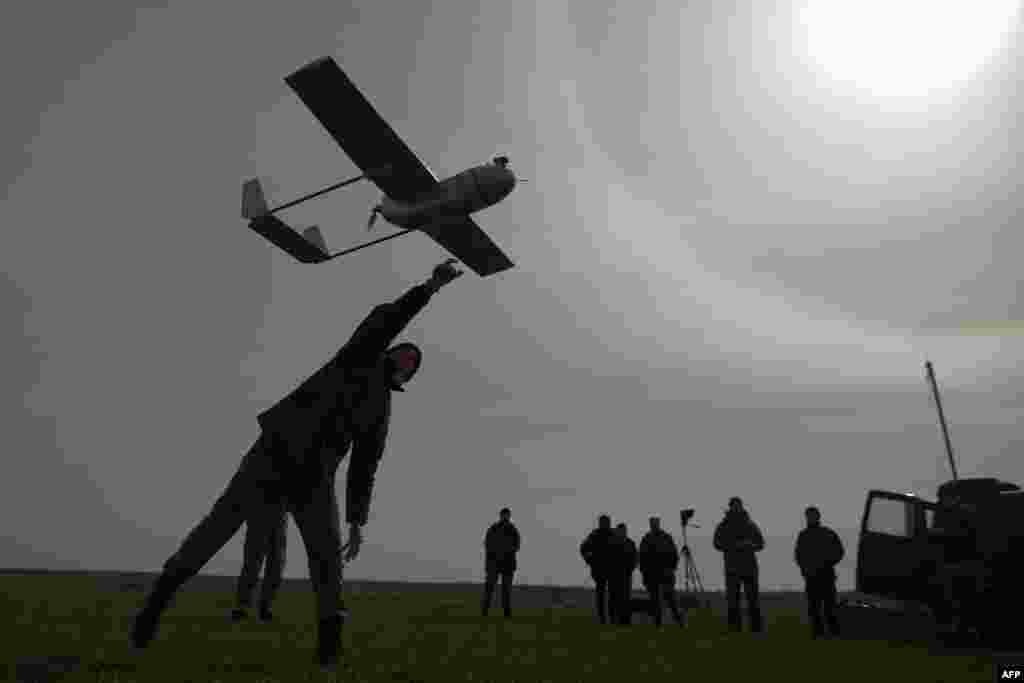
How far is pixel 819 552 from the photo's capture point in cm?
1177

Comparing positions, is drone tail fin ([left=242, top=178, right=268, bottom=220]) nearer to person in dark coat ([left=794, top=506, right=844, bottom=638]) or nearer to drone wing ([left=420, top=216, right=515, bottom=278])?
drone wing ([left=420, top=216, right=515, bottom=278])

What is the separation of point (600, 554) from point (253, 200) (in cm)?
2097

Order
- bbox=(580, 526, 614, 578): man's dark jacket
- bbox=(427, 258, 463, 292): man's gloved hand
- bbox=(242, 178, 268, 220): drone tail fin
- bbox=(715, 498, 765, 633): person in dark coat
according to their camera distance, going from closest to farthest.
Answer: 1. bbox=(427, 258, 463, 292): man's gloved hand
2. bbox=(715, 498, 765, 633): person in dark coat
3. bbox=(580, 526, 614, 578): man's dark jacket
4. bbox=(242, 178, 268, 220): drone tail fin

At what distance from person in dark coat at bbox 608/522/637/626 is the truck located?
3.75 metres

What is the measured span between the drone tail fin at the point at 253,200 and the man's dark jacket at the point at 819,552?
22.4 meters

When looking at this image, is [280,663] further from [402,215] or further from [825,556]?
[402,215]

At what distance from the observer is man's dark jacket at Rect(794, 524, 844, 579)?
11.7m

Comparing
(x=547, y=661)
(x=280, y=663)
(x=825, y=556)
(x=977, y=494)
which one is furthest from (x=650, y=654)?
(x=825, y=556)

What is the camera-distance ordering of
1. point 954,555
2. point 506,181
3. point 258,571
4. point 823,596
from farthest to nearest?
point 506,181 < point 823,596 < point 954,555 < point 258,571

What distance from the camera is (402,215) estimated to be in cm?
2231

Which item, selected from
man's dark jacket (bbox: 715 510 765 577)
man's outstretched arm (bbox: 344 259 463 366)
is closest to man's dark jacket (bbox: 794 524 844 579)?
man's dark jacket (bbox: 715 510 765 577)

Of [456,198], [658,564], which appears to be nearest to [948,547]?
[658,564]

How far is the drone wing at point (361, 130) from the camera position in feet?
70.6

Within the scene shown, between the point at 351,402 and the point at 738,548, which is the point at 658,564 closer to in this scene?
the point at 738,548
